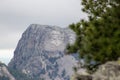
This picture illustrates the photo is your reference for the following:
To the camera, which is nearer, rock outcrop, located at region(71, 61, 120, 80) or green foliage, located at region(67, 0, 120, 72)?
rock outcrop, located at region(71, 61, 120, 80)

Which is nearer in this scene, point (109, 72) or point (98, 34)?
point (109, 72)

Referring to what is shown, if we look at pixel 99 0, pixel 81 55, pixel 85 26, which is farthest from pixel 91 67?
pixel 99 0

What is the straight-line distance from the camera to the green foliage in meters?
26.7

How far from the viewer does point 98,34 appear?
27.8 m

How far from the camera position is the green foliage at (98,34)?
26.7m

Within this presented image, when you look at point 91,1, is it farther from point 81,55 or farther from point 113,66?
point 113,66

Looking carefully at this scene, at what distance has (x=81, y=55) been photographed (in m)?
29.7

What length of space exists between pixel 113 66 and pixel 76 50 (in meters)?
7.06

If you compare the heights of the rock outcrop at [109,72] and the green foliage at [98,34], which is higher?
the green foliage at [98,34]

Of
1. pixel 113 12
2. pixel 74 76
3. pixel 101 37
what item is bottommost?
pixel 74 76

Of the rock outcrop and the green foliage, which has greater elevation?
the green foliage

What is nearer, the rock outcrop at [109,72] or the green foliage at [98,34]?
the rock outcrop at [109,72]

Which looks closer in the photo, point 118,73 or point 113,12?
point 118,73

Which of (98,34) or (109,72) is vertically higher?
(98,34)
